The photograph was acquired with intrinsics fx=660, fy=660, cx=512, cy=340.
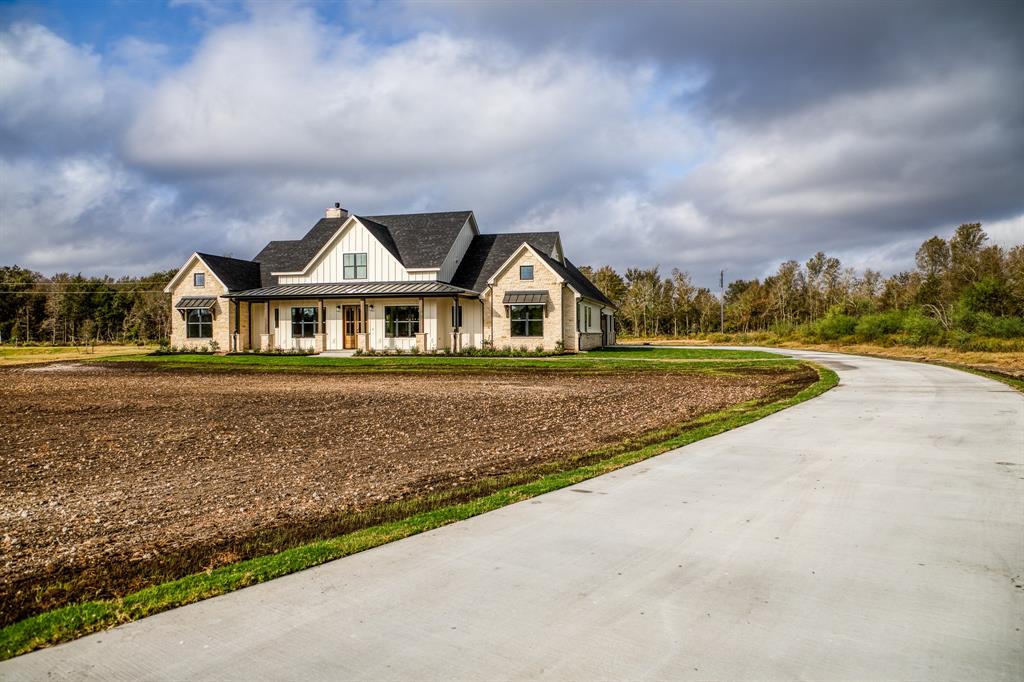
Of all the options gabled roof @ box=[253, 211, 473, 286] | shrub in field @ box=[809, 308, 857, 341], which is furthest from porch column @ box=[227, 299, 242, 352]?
shrub in field @ box=[809, 308, 857, 341]

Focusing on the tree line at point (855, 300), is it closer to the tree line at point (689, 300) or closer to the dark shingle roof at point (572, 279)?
the tree line at point (689, 300)

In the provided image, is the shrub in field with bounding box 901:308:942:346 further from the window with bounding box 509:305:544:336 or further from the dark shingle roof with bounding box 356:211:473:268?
the dark shingle roof with bounding box 356:211:473:268

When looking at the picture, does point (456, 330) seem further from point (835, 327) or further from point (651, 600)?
point (651, 600)

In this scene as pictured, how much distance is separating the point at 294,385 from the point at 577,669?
681 inches

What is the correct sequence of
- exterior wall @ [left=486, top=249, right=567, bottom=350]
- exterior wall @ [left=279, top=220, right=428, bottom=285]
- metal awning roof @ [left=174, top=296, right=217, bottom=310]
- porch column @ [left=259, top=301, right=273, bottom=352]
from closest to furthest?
exterior wall @ [left=486, top=249, right=567, bottom=350]
exterior wall @ [left=279, top=220, right=428, bottom=285]
porch column @ [left=259, top=301, right=273, bottom=352]
metal awning roof @ [left=174, top=296, right=217, bottom=310]

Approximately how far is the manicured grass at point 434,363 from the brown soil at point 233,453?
626cm

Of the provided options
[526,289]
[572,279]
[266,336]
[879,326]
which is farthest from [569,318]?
[879,326]

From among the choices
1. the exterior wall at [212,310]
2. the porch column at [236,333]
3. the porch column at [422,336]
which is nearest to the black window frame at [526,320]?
the porch column at [422,336]

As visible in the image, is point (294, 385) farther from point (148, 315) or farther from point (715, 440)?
point (148, 315)

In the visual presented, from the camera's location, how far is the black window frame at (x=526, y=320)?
33.8m

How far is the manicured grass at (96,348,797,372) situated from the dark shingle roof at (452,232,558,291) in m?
5.87

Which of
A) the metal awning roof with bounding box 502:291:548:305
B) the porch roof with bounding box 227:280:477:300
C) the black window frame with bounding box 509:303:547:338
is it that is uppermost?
the porch roof with bounding box 227:280:477:300

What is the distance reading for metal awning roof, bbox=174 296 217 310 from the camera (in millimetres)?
36969

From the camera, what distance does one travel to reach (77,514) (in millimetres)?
5648
